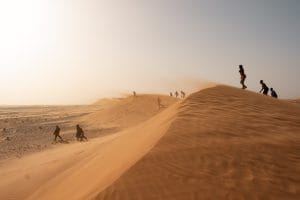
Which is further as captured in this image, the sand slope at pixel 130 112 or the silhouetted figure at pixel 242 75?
the sand slope at pixel 130 112

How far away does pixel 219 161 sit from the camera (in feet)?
26.3

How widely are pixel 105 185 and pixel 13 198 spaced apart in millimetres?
7474

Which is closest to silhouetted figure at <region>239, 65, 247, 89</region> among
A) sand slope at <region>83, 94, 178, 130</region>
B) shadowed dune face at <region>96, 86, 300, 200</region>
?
shadowed dune face at <region>96, 86, 300, 200</region>

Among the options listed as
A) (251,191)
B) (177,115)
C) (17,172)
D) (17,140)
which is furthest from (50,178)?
(17,140)

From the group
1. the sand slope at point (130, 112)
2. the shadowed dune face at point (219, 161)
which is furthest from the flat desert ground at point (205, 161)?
the sand slope at point (130, 112)

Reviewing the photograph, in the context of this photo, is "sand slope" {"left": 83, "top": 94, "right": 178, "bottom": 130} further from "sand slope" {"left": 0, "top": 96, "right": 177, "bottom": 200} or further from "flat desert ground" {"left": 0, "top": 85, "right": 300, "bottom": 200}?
"flat desert ground" {"left": 0, "top": 85, "right": 300, "bottom": 200}

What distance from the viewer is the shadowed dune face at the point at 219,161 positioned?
6895mm

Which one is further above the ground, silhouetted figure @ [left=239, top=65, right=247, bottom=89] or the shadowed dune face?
silhouetted figure @ [left=239, top=65, right=247, bottom=89]

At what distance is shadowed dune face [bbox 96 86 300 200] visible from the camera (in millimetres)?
6895

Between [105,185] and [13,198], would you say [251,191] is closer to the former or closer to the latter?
[105,185]

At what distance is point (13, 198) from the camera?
45.2ft

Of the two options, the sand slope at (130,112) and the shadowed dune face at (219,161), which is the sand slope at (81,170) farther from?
the sand slope at (130,112)

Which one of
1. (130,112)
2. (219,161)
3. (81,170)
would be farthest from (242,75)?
(130,112)

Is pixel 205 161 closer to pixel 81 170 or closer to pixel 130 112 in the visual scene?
pixel 81 170
